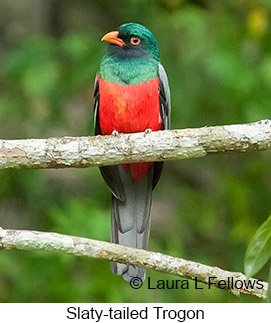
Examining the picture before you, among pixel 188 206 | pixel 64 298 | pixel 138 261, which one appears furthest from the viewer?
pixel 188 206

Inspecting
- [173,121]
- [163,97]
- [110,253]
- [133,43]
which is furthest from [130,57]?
[110,253]

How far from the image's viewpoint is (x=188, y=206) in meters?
7.00

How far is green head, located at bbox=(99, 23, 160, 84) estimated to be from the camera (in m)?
4.64

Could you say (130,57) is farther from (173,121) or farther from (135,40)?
(173,121)

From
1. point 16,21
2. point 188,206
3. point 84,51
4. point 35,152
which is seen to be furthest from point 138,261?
point 16,21

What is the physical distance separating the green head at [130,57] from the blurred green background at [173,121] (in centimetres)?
95

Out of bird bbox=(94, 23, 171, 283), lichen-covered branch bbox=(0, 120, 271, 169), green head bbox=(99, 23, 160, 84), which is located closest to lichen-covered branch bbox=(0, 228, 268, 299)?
lichen-covered branch bbox=(0, 120, 271, 169)

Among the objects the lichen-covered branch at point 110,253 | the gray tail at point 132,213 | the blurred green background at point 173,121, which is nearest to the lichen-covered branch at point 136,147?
the lichen-covered branch at point 110,253

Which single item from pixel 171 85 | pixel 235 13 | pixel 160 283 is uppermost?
pixel 235 13

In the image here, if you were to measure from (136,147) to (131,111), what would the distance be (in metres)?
0.73

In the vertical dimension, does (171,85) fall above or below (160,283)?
above

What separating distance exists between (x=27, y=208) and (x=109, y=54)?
261 cm

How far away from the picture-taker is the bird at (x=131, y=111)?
4578mm

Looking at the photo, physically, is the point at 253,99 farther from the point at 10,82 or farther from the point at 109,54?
the point at 10,82
